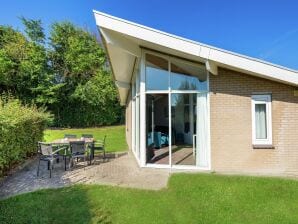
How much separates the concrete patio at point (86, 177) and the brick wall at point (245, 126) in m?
2.02

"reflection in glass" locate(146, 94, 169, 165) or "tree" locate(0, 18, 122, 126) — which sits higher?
"tree" locate(0, 18, 122, 126)

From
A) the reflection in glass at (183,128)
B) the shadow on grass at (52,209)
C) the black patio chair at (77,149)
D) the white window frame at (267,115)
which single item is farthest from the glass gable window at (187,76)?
the shadow on grass at (52,209)

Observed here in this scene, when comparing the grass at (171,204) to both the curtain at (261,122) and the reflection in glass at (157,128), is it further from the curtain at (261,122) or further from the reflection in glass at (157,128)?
the reflection in glass at (157,128)

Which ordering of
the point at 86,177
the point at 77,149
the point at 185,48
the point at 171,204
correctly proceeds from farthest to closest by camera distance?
the point at 77,149
the point at 86,177
the point at 185,48
the point at 171,204

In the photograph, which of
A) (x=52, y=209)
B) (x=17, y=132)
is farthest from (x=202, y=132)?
(x=17, y=132)

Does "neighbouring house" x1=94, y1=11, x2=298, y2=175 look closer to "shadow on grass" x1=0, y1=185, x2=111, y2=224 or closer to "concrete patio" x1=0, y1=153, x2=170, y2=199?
"concrete patio" x1=0, y1=153, x2=170, y2=199

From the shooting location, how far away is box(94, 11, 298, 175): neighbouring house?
29.5ft

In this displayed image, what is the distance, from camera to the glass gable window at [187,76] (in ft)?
32.3

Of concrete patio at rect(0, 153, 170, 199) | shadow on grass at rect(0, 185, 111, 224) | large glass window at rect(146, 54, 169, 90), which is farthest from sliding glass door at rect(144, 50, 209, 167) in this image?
shadow on grass at rect(0, 185, 111, 224)

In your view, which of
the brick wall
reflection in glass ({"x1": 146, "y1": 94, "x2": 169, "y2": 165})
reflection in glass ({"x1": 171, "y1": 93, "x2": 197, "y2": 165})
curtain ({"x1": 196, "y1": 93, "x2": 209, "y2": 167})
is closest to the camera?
the brick wall

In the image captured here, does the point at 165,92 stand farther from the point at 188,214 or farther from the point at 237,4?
the point at 237,4

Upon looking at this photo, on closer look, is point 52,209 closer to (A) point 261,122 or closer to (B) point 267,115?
(A) point 261,122

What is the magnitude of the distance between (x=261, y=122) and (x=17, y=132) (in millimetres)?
8223

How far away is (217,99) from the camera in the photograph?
31.3ft
